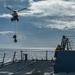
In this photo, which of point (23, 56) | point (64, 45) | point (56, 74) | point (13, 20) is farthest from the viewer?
point (23, 56)

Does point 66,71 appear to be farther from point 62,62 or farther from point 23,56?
point 23,56

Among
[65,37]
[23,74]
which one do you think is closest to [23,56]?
[65,37]

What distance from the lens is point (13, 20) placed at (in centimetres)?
8694

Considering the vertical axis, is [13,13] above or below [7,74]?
above

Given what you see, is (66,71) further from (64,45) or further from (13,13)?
(13,13)

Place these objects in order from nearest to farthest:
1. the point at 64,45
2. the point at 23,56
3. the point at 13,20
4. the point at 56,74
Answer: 1. the point at 56,74
2. the point at 64,45
3. the point at 13,20
4. the point at 23,56

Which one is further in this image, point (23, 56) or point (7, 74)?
point (23, 56)

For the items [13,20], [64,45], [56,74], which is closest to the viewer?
[56,74]

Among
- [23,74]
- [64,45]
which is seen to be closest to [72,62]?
[23,74]

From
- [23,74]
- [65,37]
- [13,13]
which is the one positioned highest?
[13,13]

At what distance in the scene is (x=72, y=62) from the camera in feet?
180

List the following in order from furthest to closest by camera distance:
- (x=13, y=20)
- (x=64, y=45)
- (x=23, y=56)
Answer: (x=23, y=56), (x=13, y=20), (x=64, y=45)

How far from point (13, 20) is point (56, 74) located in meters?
37.2

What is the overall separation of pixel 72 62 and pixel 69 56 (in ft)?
3.60
